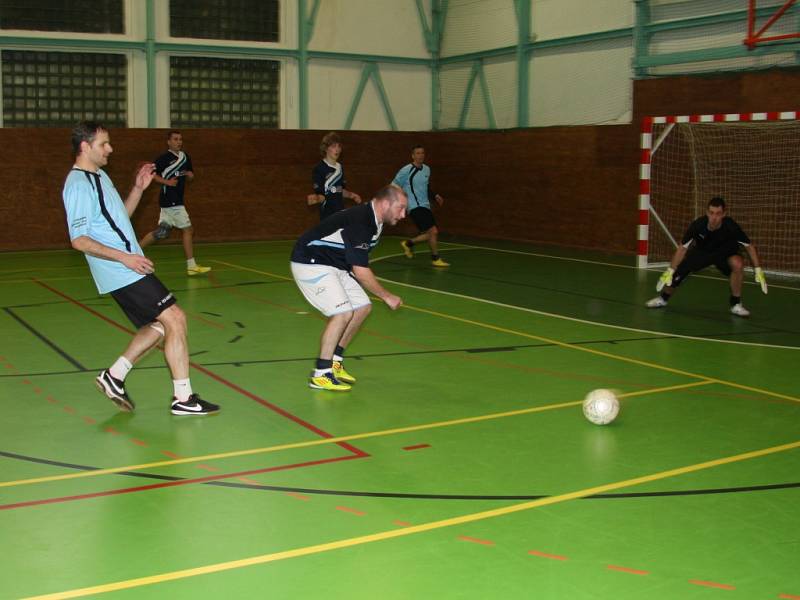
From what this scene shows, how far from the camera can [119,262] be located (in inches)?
276

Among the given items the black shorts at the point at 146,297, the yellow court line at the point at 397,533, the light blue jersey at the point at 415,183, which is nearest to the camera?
the yellow court line at the point at 397,533

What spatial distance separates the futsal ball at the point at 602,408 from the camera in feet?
23.8

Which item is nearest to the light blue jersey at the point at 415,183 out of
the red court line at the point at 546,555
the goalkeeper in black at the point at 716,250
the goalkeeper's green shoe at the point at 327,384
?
the goalkeeper in black at the point at 716,250

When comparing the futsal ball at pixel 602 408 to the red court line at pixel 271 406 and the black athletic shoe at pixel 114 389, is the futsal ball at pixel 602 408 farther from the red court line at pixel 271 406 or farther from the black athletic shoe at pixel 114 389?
the black athletic shoe at pixel 114 389

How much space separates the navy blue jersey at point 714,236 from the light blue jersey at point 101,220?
7.77 m

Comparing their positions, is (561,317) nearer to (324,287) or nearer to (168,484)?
(324,287)

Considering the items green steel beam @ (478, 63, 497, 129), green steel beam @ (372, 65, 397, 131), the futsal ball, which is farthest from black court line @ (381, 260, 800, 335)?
green steel beam @ (372, 65, 397, 131)

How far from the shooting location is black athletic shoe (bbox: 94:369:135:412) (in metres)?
7.53

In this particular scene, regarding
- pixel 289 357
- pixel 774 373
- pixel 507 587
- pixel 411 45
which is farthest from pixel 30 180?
pixel 507 587

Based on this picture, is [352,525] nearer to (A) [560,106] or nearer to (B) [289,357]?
(B) [289,357]

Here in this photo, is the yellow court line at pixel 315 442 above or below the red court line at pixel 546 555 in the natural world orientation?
above

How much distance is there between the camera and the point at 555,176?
21953 mm

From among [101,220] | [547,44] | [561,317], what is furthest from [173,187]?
[547,44]

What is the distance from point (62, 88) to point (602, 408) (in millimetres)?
17805
